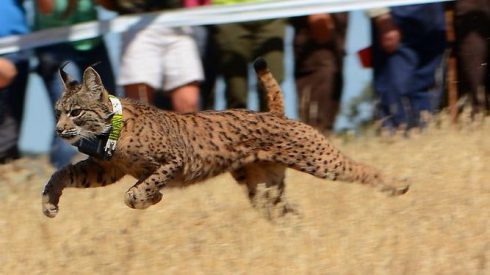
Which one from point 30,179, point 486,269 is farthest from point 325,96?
point 486,269

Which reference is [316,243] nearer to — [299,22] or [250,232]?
[250,232]

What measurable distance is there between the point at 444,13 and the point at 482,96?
2.34ft

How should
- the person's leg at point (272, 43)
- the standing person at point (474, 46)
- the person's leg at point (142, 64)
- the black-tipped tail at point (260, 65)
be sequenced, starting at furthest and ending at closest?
the standing person at point (474, 46) → the person's leg at point (272, 43) → the person's leg at point (142, 64) → the black-tipped tail at point (260, 65)

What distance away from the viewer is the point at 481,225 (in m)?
9.45

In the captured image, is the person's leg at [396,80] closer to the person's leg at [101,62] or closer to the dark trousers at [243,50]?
the dark trousers at [243,50]

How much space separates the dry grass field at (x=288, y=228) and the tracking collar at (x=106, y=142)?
55 cm

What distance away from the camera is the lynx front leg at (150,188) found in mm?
9492

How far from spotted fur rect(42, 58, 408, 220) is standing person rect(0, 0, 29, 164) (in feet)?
9.59

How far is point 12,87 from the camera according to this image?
42.1ft

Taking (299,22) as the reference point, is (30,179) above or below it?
below

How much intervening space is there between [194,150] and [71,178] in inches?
30.7

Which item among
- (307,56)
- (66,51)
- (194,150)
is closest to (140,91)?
(66,51)

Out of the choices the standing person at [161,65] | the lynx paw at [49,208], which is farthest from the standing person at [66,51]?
the lynx paw at [49,208]

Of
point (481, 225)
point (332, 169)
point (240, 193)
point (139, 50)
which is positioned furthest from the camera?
point (139, 50)
